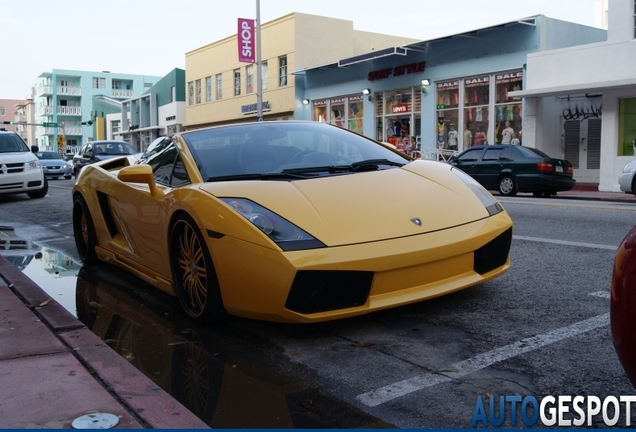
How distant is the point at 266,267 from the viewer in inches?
144

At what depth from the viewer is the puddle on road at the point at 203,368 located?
2900mm

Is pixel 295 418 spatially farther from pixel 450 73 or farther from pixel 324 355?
pixel 450 73

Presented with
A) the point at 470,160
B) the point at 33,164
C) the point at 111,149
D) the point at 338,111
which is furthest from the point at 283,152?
the point at 338,111

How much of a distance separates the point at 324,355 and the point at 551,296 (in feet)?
5.64

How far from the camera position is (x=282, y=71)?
3419 cm

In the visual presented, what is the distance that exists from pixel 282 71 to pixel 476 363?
A: 31919 mm

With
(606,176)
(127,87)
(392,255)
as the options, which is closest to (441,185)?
(392,255)

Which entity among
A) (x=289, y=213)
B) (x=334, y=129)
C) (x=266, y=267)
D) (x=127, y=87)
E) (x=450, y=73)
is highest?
(x=127, y=87)

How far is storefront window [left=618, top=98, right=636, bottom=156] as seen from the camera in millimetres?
19125

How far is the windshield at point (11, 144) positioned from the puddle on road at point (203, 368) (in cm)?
1210

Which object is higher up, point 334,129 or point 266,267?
point 334,129

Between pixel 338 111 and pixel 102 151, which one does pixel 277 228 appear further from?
pixel 338 111

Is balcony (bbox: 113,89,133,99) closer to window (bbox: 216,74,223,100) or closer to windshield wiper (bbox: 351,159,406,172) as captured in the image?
window (bbox: 216,74,223,100)

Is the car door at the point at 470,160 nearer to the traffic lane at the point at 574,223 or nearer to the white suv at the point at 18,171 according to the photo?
the traffic lane at the point at 574,223
